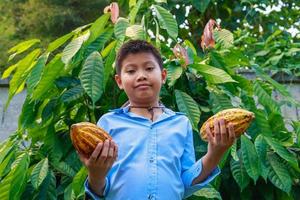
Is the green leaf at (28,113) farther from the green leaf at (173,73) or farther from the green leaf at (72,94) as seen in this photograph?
the green leaf at (173,73)

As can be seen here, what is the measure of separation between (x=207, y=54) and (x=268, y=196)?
1.60ft

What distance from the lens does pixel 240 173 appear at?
4.81ft

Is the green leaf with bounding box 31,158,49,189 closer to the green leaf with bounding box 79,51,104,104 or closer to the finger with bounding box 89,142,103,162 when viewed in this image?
the green leaf with bounding box 79,51,104,104

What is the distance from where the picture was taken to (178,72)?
144 cm

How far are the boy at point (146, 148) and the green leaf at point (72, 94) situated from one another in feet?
1.30

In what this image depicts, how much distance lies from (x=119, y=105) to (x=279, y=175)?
0.51 meters

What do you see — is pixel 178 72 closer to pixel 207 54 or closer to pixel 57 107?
pixel 207 54

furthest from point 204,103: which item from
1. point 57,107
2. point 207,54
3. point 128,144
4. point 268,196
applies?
point 128,144

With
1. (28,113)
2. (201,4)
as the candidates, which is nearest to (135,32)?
(28,113)

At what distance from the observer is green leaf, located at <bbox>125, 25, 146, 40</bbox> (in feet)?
4.61

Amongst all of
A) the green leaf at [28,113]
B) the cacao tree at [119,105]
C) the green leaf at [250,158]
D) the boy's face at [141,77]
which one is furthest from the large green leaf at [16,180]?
the green leaf at [250,158]

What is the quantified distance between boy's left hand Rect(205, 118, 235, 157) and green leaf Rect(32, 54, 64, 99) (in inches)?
27.1

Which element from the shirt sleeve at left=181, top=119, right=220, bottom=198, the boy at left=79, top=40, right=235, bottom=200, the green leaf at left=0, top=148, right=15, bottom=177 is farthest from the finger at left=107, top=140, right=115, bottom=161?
the green leaf at left=0, top=148, right=15, bottom=177

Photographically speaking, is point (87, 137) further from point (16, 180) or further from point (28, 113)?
point (28, 113)
